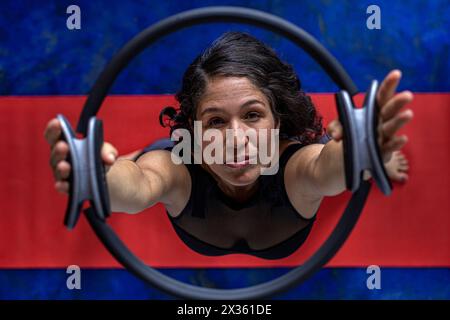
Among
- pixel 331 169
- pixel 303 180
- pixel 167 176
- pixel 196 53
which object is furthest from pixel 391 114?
pixel 196 53

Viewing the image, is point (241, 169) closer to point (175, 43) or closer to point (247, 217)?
point (247, 217)

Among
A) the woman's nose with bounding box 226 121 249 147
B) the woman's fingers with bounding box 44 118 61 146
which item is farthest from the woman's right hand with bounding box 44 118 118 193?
the woman's nose with bounding box 226 121 249 147

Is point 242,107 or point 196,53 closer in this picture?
point 242,107

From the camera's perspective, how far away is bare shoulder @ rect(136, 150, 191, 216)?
29.2 inches

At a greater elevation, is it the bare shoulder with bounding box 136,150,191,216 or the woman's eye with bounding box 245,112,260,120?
the woman's eye with bounding box 245,112,260,120

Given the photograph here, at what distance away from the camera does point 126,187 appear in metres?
0.63

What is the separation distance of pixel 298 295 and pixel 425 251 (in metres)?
0.25

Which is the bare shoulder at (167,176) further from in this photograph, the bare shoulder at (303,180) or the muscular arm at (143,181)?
the bare shoulder at (303,180)

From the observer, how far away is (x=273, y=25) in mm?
572

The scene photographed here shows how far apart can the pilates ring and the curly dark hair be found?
14cm

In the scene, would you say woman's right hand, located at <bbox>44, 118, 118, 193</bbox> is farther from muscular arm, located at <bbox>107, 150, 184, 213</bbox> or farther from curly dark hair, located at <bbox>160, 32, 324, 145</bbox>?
curly dark hair, located at <bbox>160, 32, 324, 145</bbox>

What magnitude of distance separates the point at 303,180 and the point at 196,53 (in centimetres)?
42

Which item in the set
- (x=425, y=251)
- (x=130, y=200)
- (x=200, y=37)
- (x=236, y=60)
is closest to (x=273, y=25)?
(x=236, y=60)

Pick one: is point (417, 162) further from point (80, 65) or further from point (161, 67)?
point (80, 65)
